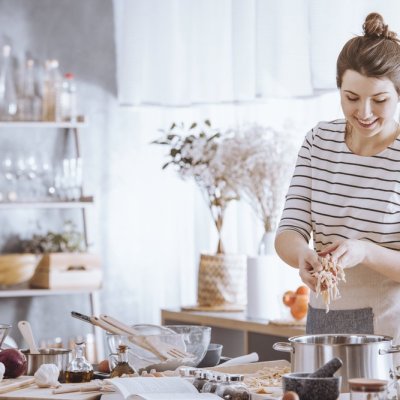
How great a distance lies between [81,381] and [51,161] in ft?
10.1

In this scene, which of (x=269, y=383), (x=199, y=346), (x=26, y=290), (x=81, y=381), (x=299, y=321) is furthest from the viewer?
(x=26, y=290)

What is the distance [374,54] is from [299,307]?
1.54 m

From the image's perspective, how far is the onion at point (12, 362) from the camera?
2287mm

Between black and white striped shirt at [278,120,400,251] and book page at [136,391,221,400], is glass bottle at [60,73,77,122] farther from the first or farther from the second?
book page at [136,391,221,400]

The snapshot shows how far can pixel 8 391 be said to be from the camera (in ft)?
6.97

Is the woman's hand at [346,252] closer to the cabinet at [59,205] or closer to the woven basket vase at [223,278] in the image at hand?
the woven basket vase at [223,278]

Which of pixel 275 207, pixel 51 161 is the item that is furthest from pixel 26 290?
pixel 275 207

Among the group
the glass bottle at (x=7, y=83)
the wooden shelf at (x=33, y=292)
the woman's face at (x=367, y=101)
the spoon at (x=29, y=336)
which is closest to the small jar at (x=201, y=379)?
the spoon at (x=29, y=336)

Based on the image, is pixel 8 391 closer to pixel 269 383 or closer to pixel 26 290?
pixel 269 383

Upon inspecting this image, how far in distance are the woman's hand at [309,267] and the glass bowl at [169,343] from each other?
40 cm

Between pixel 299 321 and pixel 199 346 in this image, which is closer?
pixel 199 346

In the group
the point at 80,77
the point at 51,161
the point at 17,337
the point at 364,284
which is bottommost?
the point at 17,337

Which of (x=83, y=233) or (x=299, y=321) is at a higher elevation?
(x=83, y=233)

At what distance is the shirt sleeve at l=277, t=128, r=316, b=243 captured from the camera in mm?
2512
